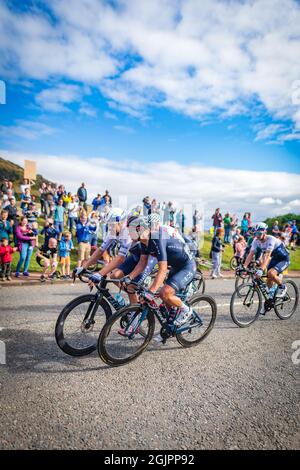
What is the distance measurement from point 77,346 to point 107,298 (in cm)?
88

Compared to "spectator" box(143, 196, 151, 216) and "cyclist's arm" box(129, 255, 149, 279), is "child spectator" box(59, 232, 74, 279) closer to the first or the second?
"spectator" box(143, 196, 151, 216)

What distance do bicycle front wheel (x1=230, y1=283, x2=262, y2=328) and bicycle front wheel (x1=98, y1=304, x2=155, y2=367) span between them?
236 cm

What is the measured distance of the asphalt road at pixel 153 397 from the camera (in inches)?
95.2

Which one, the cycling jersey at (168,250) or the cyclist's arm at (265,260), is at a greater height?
the cycling jersey at (168,250)

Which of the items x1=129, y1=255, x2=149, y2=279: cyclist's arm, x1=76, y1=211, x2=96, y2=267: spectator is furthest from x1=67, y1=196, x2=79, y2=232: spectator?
x1=129, y1=255, x2=149, y2=279: cyclist's arm

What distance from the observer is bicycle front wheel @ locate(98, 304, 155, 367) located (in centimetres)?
342

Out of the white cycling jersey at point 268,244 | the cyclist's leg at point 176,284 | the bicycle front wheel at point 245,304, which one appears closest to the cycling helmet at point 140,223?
the cyclist's leg at point 176,284

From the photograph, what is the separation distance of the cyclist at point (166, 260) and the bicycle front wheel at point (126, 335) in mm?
426

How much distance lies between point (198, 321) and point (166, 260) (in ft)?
4.87

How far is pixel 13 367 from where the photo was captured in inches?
137

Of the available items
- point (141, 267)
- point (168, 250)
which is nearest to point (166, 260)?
point (168, 250)

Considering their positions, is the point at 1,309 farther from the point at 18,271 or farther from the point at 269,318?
the point at 269,318

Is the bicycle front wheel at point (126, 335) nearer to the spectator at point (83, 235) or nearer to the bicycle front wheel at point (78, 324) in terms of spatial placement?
the bicycle front wheel at point (78, 324)
